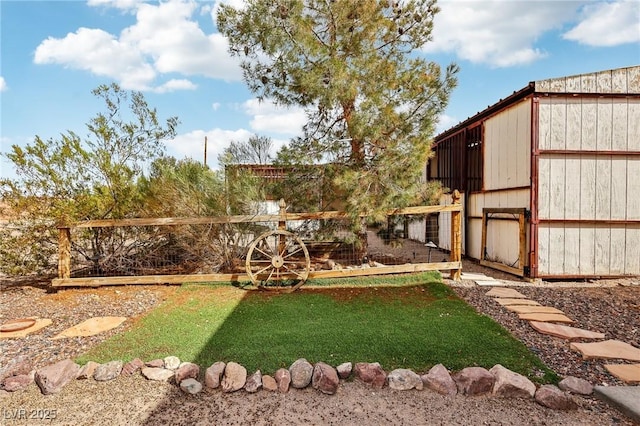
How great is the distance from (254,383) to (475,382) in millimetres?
1473

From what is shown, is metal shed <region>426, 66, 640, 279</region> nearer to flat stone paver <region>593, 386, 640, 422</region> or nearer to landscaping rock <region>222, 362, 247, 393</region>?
flat stone paver <region>593, 386, 640, 422</region>

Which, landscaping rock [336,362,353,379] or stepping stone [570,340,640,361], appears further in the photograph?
stepping stone [570,340,640,361]

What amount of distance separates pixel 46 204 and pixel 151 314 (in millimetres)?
2584

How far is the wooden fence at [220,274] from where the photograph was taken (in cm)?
505

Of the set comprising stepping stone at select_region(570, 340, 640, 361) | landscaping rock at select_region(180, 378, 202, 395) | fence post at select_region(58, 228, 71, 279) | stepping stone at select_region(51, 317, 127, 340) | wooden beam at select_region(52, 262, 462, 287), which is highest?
fence post at select_region(58, 228, 71, 279)

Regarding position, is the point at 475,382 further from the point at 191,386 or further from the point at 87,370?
the point at 87,370

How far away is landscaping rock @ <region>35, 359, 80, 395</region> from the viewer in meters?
2.42

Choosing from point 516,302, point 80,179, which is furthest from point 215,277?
point 516,302

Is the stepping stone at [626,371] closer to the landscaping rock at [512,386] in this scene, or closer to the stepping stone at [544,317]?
the landscaping rock at [512,386]

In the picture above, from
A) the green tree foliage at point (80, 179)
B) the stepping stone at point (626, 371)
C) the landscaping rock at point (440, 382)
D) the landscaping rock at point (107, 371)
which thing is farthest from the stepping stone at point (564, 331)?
the green tree foliage at point (80, 179)

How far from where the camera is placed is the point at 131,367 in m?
2.63

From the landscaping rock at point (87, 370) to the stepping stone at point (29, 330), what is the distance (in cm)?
143

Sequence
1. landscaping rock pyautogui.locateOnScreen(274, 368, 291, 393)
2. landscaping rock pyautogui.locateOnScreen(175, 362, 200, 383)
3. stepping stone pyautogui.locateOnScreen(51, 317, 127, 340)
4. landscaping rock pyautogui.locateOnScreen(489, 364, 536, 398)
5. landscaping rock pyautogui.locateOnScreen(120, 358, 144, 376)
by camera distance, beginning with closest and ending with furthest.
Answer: landscaping rock pyautogui.locateOnScreen(489, 364, 536, 398)
landscaping rock pyautogui.locateOnScreen(274, 368, 291, 393)
landscaping rock pyautogui.locateOnScreen(175, 362, 200, 383)
landscaping rock pyautogui.locateOnScreen(120, 358, 144, 376)
stepping stone pyautogui.locateOnScreen(51, 317, 127, 340)

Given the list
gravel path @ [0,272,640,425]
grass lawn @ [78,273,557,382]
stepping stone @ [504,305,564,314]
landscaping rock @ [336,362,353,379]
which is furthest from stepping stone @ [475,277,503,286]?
landscaping rock @ [336,362,353,379]
